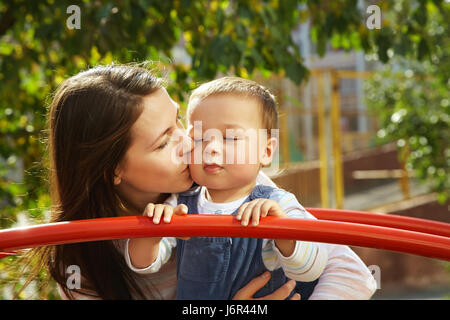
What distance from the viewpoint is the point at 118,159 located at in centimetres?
149

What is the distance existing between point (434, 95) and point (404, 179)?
212 cm

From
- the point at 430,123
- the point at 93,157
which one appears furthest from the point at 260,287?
the point at 430,123

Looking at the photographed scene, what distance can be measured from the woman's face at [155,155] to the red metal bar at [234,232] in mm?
216

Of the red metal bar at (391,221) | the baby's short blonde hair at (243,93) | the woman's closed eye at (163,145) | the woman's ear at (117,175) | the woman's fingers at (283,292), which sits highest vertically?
the baby's short blonde hair at (243,93)

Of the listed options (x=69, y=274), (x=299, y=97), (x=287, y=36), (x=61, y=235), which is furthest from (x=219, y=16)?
(x=299, y=97)

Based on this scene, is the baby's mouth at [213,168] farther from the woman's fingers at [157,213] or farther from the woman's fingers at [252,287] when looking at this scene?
the woman's fingers at [252,287]

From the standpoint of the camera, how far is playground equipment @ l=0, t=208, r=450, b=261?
121 cm

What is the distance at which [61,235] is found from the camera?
1.25 m

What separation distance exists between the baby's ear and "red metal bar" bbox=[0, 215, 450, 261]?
27 cm

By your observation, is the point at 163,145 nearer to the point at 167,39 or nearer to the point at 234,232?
the point at 234,232

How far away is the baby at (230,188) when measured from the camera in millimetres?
1444
